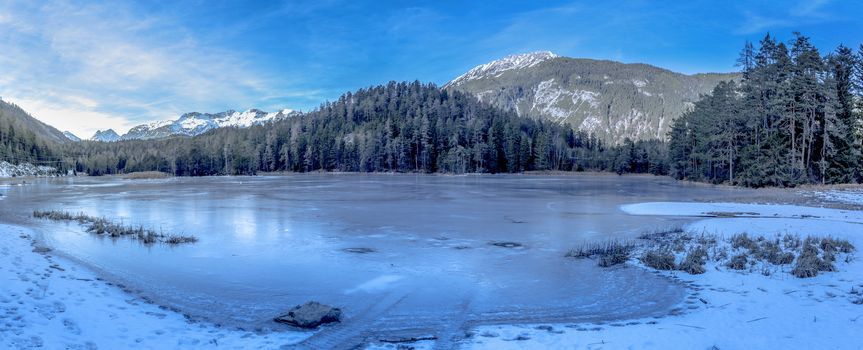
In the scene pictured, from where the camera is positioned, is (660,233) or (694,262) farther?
(660,233)

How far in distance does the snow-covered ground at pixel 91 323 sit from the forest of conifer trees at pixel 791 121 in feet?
203

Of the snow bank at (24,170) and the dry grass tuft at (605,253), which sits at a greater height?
the snow bank at (24,170)

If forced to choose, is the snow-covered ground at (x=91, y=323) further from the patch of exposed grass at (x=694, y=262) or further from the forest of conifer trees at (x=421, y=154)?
the forest of conifer trees at (x=421, y=154)

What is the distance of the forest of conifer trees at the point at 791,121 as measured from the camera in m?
55.4

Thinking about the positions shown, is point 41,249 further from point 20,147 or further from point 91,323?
point 20,147

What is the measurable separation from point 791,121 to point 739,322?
5765 cm

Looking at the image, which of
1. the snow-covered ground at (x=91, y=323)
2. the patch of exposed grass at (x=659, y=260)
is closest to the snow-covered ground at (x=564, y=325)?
the snow-covered ground at (x=91, y=323)

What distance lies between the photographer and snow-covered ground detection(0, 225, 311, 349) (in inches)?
313

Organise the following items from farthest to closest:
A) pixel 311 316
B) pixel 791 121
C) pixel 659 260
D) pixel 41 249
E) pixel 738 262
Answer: pixel 791 121 < pixel 41 249 < pixel 659 260 < pixel 738 262 < pixel 311 316

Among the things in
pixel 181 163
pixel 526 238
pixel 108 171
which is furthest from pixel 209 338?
pixel 108 171

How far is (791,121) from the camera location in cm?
5603

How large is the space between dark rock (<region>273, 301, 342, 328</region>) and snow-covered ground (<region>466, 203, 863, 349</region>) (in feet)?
9.43

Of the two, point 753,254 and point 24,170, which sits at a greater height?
point 24,170

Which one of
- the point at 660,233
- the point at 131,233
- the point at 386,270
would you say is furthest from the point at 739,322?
the point at 131,233
